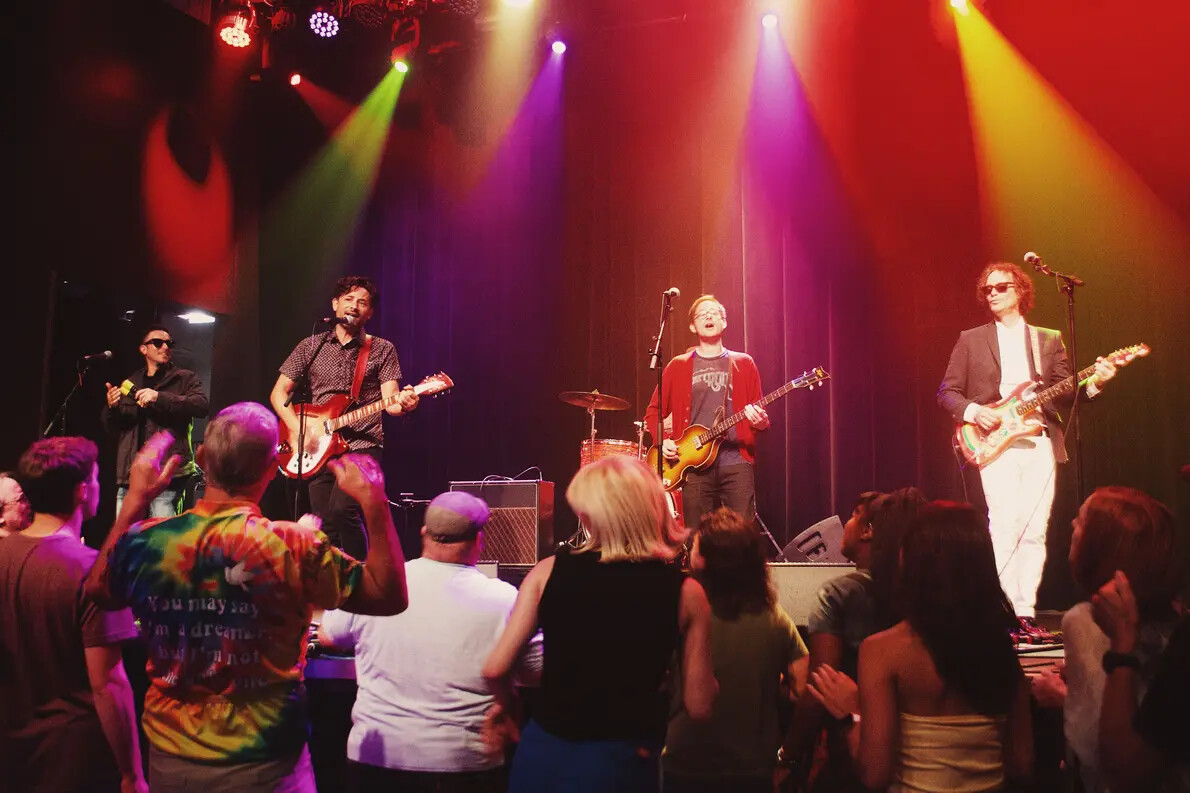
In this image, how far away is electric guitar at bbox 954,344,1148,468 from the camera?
19.9ft

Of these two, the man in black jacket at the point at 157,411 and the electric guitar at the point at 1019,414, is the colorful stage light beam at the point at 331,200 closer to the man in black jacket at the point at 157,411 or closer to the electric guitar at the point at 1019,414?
the man in black jacket at the point at 157,411

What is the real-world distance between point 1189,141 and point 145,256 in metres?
8.66

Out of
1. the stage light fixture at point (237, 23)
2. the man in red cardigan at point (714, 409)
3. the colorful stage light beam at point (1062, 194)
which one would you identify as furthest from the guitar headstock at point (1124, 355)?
the stage light fixture at point (237, 23)

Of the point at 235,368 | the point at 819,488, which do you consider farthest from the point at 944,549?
the point at 235,368

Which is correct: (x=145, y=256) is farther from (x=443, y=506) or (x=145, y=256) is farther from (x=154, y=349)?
(x=443, y=506)

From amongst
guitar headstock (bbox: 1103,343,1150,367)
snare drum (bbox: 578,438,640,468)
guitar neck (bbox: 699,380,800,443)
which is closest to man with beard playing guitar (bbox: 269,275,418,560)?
snare drum (bbox: 578,438,640,468)

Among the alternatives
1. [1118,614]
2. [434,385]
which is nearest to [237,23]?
[434,385]

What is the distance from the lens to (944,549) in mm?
2381

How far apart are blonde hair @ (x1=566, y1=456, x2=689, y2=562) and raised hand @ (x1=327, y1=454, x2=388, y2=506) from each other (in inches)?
→ 20.9

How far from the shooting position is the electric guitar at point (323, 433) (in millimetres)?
6418

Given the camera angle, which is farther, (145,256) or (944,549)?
(145,256)

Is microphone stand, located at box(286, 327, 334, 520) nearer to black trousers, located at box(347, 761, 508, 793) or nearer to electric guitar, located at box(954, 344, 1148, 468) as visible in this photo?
black trousers, located at box(347, 761, 508, 793)

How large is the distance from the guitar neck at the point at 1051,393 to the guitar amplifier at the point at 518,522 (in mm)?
3394

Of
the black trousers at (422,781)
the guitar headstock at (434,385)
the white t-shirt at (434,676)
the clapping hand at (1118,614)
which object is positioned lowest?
the black trousers at (422,781)
